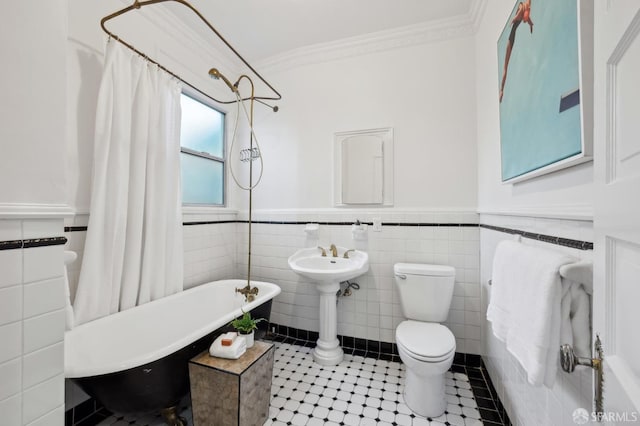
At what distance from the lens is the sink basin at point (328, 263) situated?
1.87 meters

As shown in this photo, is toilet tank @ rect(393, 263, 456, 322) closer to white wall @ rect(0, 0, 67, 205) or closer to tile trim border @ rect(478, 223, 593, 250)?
tile trim border @ rect(478, 223, 593, 250)

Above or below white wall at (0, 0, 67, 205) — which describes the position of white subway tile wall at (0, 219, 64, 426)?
below

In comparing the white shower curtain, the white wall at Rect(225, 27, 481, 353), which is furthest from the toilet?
the white shower curtain

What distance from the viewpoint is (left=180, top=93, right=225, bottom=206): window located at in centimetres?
223

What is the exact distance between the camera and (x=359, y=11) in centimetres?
192

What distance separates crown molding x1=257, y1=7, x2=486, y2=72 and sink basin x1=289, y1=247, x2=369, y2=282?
1.78 metres

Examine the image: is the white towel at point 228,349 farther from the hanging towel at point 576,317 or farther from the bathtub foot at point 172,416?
the hanging towel at point 576,317

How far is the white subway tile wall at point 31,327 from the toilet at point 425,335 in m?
1.58

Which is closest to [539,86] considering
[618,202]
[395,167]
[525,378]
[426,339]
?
[618,202]

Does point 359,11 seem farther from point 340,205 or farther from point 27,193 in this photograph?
point 27,193

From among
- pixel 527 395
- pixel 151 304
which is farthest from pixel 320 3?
pixel 527 395

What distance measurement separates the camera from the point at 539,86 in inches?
38.5

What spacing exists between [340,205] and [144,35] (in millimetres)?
1944

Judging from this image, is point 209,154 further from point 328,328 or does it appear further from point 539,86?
point 539,86
